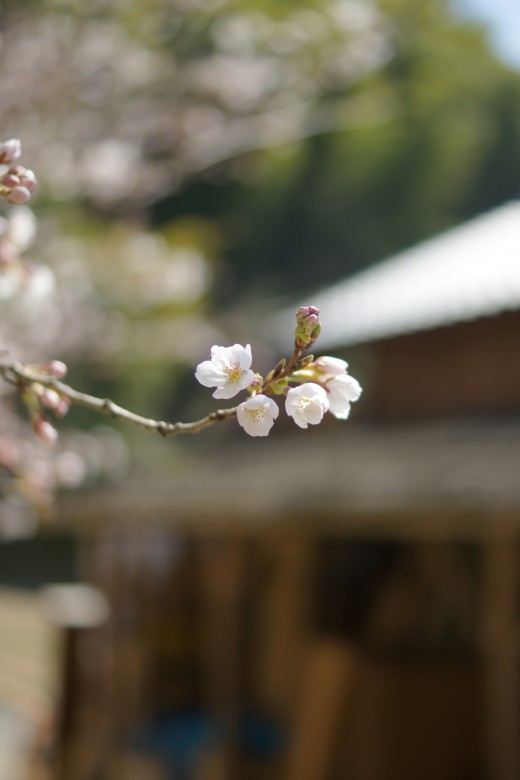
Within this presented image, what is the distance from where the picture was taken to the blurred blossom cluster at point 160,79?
5.28m

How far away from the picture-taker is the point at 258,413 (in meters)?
1.41

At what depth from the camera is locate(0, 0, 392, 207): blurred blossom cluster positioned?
17.3ft

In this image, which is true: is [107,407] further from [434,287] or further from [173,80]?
[434,287]

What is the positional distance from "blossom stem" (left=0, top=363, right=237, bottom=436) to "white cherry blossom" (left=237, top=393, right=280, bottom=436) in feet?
0.08

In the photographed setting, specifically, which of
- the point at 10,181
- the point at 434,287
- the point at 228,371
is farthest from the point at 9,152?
the point at 434,287

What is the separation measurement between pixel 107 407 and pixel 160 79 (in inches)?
197

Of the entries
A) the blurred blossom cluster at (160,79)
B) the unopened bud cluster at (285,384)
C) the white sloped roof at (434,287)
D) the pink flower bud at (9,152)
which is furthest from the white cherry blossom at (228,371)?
the white sloped roof at (434,287)

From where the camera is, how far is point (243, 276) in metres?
28.2

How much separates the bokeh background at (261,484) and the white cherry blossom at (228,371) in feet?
3.19

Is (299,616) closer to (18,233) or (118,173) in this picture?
(118,173)

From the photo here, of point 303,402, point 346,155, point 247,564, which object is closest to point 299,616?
point 247,564

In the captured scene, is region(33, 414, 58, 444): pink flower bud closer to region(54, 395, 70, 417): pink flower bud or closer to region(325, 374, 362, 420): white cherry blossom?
region(54, 395, 70, 417): pink flower bud

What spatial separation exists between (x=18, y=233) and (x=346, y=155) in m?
25.4

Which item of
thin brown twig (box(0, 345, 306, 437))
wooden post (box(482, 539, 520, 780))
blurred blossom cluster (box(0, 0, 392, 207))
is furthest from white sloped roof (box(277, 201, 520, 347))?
thin brown twig (box(0, 345, 306, 437))
